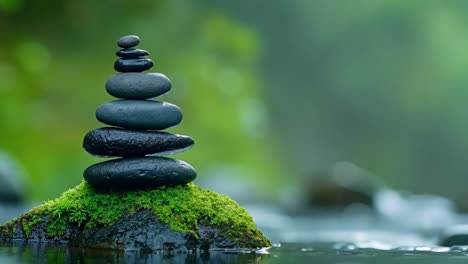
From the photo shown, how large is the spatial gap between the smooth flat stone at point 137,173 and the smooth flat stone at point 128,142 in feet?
0.37

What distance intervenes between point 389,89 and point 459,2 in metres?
4.76

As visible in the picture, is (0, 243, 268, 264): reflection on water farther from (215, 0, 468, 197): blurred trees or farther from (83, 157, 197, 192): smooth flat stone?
(215, 0, 468, 197): blurred trees

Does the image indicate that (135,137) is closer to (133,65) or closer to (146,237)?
(133,65)

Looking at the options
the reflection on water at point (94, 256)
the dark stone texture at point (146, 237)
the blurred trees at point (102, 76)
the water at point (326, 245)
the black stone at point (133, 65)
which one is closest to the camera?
the reflection on water at point (94, 256)

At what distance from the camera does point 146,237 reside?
10.2 meters

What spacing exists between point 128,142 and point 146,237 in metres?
1.16

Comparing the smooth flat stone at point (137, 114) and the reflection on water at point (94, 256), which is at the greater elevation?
the smooth flat stone at point (137, 114)

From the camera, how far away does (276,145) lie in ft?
118

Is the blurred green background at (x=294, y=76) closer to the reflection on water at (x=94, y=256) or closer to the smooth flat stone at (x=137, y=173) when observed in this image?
the smooth flat stone at (x=137, y=173)

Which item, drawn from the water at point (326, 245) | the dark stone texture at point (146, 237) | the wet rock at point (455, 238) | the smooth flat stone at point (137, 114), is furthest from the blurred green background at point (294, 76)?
the dark stone texture at point (146, 237)

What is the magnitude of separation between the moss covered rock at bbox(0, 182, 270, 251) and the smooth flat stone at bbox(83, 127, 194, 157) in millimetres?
491

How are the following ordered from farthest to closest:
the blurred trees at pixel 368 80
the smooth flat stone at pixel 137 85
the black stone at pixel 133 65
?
the blurred trees at pixel 368 80
the black stone at pixel 133 65
the smooth flat stone at pixel 137 85

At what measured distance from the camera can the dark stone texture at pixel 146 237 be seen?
33.2ft

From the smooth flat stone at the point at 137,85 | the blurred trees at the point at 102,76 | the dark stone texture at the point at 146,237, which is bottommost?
the dark stone texture at the point at 146,237
